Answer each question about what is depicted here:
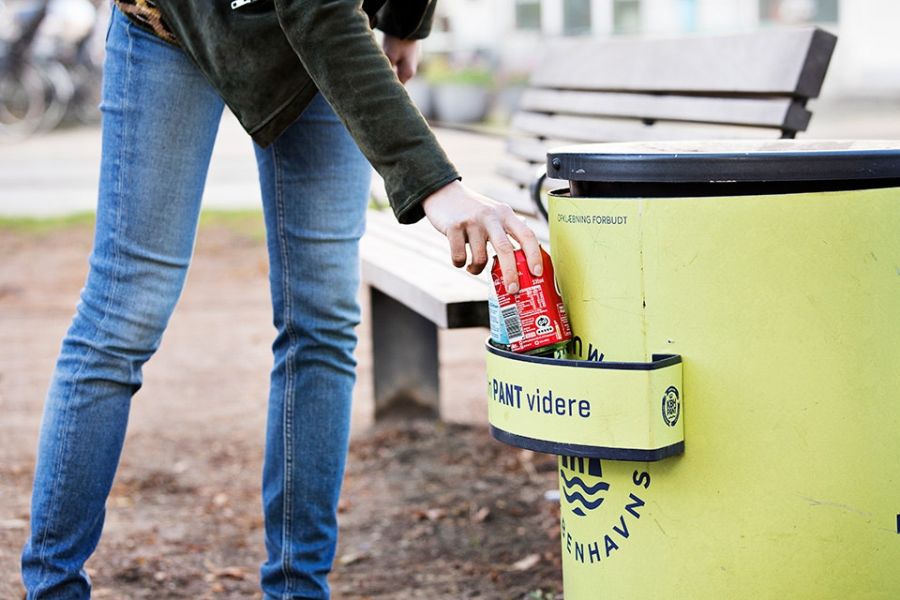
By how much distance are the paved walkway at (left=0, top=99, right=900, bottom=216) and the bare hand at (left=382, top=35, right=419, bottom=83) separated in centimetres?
348

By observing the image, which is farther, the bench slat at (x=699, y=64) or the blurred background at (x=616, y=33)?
the blurred background at (x=616, y=33)

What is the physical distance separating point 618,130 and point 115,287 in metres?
1.80

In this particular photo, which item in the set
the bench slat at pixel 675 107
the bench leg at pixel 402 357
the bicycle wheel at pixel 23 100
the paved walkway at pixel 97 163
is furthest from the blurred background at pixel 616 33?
the bench leg at pixel 402 357

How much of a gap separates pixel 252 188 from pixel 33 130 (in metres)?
6.38

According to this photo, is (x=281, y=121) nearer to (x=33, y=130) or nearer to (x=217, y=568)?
(x=217, y=568)

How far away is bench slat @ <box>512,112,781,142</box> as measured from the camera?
9.78ft

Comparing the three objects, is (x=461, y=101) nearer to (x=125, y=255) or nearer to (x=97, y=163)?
(x=97, y=163)

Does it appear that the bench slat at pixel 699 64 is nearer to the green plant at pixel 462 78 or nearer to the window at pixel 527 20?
the green plant at pixel 462 78

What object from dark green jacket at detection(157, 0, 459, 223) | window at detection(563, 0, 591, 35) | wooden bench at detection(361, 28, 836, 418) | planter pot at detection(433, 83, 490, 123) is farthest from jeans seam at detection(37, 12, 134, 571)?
window at detection(563, 0, 591, 35)

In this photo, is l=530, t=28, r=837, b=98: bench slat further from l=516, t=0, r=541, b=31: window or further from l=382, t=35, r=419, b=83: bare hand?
l=516, t=0, r=541, b=31: window

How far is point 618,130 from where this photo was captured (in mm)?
3463

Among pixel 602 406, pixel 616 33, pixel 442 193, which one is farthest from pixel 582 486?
pixel 616 33

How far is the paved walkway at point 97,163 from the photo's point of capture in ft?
28.9

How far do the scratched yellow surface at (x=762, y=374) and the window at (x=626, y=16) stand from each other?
21.5 m
